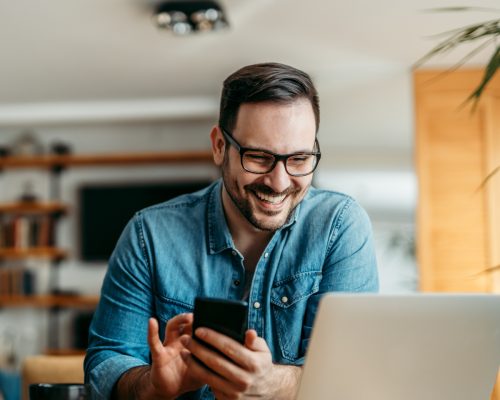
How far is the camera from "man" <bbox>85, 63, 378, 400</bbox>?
1483 millimetres

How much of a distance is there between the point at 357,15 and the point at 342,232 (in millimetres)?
2882

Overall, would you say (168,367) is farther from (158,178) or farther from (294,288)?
(158,178)

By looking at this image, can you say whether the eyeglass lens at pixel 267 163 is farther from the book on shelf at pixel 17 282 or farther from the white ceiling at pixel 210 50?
the book on shelf at pixel 17 282

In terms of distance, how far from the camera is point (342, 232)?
161cm

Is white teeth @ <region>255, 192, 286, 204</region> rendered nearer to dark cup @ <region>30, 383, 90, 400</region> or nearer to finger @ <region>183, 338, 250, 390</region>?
finger @ <region>183, 338, 250, 390</region>

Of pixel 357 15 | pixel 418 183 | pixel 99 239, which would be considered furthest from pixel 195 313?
pixel 99 239

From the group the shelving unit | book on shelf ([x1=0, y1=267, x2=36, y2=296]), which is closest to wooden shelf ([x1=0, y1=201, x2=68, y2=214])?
the shelving unit

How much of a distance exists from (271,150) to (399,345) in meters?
0.53

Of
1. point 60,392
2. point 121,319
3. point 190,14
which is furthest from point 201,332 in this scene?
point 190,14

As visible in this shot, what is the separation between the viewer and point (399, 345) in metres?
1.07

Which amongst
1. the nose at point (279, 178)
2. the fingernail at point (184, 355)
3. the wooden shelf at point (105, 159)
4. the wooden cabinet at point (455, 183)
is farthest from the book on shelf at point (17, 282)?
the fingernail at point (184, 355)

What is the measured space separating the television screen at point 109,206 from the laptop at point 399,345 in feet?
17.7

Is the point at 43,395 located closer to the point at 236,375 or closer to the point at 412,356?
the point at 236,375

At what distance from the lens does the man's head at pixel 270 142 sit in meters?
1.47
